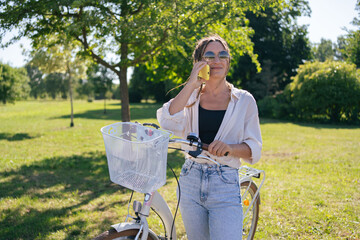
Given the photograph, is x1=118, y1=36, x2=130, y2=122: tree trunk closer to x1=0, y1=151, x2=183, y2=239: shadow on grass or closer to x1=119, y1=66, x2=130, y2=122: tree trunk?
x1=119, y1=66, x2=130, y2=122: tree trunk

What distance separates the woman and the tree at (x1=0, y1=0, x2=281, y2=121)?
405 cm

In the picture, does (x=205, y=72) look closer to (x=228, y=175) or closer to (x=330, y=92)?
(x=228, y=175)

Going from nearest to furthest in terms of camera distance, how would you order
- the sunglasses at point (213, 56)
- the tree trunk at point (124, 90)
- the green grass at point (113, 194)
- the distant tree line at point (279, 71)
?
1. the sunglasses at point (213, 56)
2. the green grass at point (113, 194)
3. the tree trunk at point (124, 90)
4. the distant tree line at point (279, 71)

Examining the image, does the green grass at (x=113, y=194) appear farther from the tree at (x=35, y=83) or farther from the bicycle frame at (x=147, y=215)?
the tree at (x=35, y=83)

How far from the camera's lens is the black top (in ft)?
8.06

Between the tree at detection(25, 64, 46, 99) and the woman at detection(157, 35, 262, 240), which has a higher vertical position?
the tree at detection(25, 64, 46, 99)

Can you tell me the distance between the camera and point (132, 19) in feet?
21.8

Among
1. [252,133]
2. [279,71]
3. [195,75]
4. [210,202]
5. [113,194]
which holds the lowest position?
[113,194]

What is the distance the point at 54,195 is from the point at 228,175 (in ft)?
16.8

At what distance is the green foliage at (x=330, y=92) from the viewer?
2164cm

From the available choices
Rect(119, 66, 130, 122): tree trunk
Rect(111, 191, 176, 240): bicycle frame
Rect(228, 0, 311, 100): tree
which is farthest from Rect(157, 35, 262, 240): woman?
Rect(228, 0, 311, 100): tree

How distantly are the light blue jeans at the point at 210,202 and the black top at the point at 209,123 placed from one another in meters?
0.24

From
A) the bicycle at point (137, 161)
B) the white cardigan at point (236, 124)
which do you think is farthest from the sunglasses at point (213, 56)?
the bicycle at point (137, 161)

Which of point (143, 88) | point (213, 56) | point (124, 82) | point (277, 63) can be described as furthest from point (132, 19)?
Result: point (143, 88)
